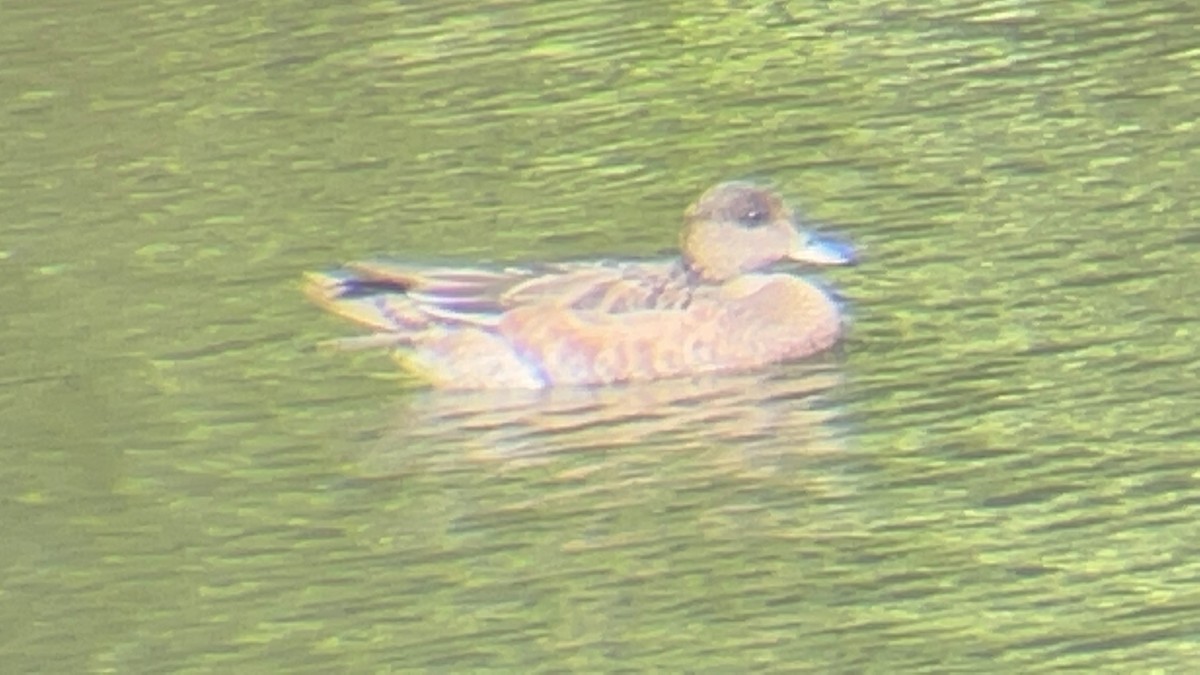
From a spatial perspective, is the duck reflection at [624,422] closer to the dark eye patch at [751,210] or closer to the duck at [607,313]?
the duck at [607,313]

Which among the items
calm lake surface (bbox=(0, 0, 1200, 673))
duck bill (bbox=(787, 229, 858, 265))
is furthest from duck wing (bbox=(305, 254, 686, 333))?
duck bill (bbox=(787, 229, 858, 265))

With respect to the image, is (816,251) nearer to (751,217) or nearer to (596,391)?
(751,217)

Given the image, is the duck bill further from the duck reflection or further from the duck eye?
the duck reflection

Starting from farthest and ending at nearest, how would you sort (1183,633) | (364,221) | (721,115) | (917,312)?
(721,115)
(364,221)
(917,312)
(1183,633)

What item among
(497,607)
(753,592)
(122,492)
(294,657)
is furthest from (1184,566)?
(122,492)

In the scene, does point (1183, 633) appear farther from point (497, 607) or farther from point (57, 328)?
point (57, 328)

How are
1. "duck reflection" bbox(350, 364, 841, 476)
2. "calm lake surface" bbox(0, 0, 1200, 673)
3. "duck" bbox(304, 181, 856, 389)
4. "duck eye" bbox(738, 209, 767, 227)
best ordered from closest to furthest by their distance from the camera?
"calm lake surface" bbox(0, 0, 1200, 673) → "duck reflection" bbox(350, 364, 841, 476) → "duck" bbox(304, 181, 856, 389) → "duck eye" bbox(738, 209, 767, 227)

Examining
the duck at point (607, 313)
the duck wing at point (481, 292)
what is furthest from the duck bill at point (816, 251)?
the duck wing at point (481, 292)
